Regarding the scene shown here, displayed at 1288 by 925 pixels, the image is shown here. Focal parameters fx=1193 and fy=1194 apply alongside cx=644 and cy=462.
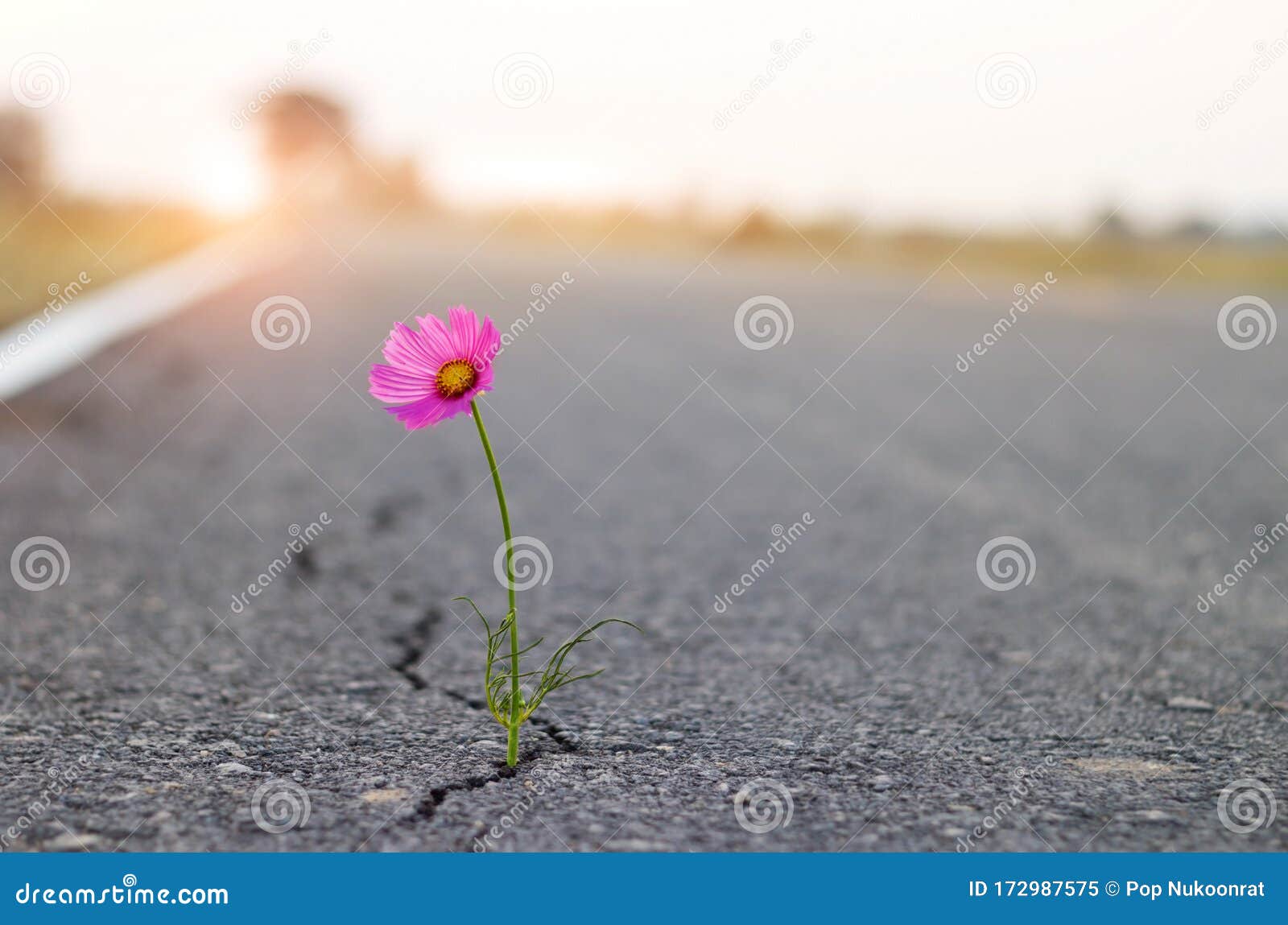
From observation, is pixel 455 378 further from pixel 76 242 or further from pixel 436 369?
pixel 76 242

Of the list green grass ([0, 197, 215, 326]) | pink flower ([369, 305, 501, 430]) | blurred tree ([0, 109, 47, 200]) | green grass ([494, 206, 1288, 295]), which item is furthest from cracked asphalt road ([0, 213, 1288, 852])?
blurred tree ([0, 109, 47, 200])

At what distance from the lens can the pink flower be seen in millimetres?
2027

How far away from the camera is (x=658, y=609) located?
11.4ft

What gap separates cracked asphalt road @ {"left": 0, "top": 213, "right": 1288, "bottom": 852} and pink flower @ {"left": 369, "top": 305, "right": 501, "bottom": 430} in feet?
2.25

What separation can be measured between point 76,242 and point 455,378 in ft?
42.8

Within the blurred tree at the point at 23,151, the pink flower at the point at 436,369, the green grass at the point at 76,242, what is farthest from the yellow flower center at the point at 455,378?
the blurred tree at the point at 23,151

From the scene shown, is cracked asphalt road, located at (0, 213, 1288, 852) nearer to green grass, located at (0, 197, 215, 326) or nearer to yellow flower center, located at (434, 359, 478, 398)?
yellow flower center, located at (434, 359, 478, 398)

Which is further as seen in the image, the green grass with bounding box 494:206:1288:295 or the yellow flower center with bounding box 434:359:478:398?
the green grass with bounding box 494:206:1288:295

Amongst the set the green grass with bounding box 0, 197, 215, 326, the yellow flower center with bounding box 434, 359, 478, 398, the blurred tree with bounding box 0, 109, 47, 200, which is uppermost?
the blurred tree with bounding box 0, 109, 47, 200

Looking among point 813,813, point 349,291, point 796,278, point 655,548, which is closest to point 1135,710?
point 813,813

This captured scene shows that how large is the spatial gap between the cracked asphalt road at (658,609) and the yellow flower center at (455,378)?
71cm

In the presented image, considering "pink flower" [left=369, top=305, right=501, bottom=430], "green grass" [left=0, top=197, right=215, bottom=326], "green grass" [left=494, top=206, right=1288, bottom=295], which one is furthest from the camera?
"green grass" [left=494, top=206, right=1288, bottom=295]

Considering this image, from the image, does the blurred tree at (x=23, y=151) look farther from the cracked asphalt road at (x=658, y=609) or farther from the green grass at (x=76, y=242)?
the cracked asphalt road at (x=658, y=609)

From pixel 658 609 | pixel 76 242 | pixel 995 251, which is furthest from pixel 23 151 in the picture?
pixel 658 609
